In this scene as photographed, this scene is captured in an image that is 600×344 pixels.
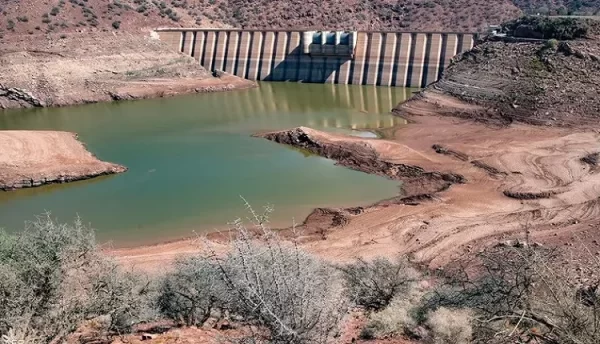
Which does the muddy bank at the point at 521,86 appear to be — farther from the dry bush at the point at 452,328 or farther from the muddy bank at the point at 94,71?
the dry bush at the point at 452,328

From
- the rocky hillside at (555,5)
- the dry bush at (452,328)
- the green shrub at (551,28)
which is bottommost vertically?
Answer: the dry bush at (452,328)

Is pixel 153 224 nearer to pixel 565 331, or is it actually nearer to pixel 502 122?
pixel 565 331

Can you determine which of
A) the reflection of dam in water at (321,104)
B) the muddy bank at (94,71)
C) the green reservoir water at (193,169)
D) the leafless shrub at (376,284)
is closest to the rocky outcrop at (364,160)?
the green reservoir water at (193,169)

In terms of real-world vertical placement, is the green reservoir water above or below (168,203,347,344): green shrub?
below

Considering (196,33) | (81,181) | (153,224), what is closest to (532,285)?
(153,224)

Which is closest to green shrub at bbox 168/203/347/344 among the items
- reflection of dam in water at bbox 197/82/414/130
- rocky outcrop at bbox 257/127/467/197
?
rocky outcrop at bbox 257/127/467/197

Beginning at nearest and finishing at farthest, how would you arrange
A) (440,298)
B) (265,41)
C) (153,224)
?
(440,298)
(153,224)
(265,41)

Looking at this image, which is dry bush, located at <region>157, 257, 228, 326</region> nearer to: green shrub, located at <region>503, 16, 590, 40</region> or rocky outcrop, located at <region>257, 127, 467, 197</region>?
rocky outcrop, located at <region>257, 127, 467, 197</region>
